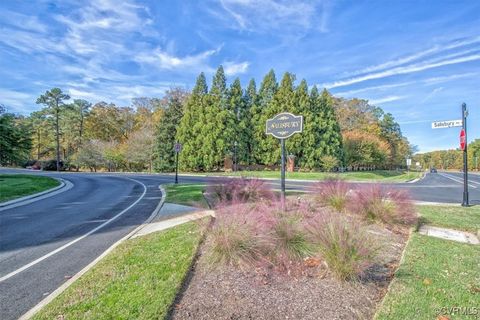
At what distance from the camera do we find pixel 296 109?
38719mm

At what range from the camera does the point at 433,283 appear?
3.65 m

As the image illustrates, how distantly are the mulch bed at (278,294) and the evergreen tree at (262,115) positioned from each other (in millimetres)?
34080

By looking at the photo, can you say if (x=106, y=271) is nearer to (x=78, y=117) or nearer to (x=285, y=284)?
(x=285, y=284)

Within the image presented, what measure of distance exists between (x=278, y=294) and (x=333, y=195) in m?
4.85

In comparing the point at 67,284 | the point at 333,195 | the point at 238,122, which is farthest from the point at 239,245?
the point at 238,122

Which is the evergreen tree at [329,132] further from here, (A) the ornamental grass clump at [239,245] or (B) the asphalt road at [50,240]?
(A) the ornamental grass clump at [239,245]

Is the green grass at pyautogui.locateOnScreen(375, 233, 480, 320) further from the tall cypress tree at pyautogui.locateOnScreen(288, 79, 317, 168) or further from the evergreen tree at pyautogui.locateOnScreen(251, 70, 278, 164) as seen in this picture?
the evergreen tree at pyautogui.locateOnScreen(251, 70, 278, 164)

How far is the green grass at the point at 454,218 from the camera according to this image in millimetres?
7055

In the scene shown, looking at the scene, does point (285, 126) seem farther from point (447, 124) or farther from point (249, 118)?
point (249, 118)

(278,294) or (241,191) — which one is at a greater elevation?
(241,191)

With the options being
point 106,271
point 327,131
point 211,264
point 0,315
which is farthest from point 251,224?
point 327,131

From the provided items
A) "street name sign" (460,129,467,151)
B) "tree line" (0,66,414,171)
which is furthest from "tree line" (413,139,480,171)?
"street name sign" (460,129,467,151)

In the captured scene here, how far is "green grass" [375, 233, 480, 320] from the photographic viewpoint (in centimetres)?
303

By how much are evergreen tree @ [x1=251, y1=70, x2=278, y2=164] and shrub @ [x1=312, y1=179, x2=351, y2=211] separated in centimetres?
2972
